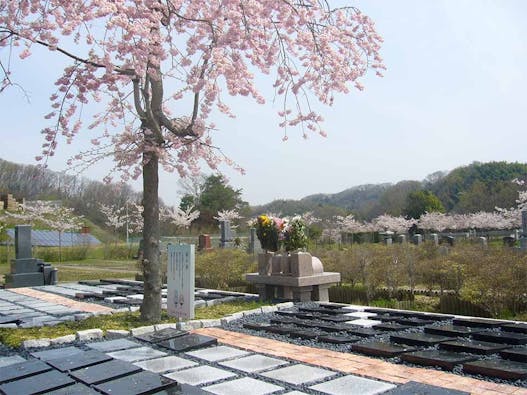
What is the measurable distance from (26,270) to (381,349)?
10748mm

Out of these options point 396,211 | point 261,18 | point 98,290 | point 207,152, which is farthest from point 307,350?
point 396,211

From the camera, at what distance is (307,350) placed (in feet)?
14.8

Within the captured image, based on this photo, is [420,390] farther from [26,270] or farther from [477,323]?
[26,270]

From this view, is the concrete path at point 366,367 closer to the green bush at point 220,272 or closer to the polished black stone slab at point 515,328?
the polished black stone slab at point 515,328

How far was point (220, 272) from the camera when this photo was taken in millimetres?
10383

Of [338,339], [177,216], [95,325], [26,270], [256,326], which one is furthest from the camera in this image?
[177,216]

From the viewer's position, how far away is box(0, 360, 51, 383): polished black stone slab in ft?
12.1

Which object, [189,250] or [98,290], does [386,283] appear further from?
[98,290]

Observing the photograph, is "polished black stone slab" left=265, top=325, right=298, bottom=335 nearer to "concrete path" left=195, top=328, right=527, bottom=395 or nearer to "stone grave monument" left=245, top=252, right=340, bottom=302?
"concrete path" left=195, top=328, right=527, bottom=395

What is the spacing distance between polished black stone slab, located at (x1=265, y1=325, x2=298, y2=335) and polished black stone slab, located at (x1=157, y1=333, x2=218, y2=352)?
748mm

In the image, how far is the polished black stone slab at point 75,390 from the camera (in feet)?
10.7

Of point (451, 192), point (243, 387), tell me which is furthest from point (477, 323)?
point (451, 192)

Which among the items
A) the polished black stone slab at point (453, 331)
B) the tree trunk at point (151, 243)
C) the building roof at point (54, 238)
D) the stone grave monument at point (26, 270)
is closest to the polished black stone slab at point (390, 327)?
the polished black stone slab at point (453, 331)

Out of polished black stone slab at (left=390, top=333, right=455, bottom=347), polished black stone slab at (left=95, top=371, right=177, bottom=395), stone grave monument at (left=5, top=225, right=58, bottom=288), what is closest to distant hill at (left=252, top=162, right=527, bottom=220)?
stone grave monument at (left=5, top=225, right=58, bottom=288)
